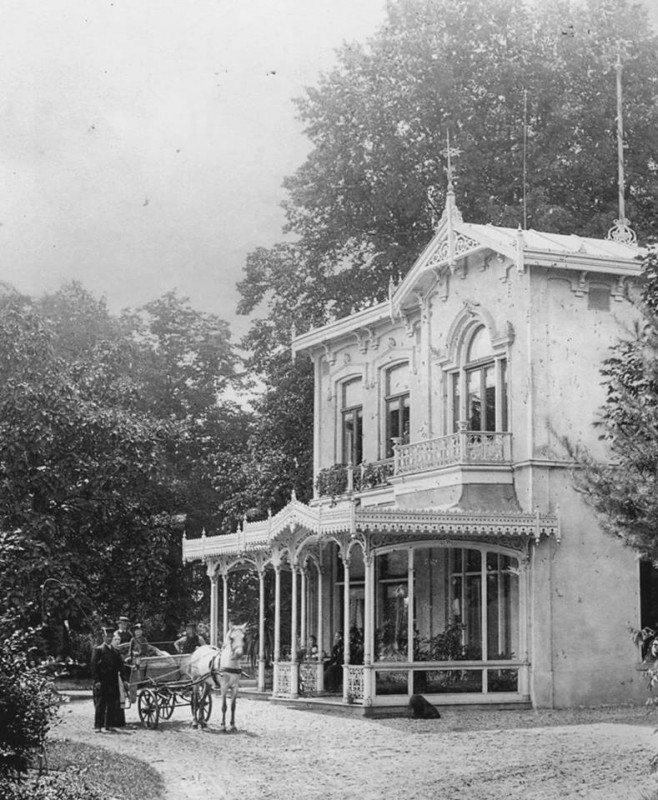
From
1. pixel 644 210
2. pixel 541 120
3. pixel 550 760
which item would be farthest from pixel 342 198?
pixel 550 760

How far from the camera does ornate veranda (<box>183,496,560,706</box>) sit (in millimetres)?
23391

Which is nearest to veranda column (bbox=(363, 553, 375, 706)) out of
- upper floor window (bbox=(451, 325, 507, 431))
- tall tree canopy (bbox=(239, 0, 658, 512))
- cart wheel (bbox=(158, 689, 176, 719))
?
cart wheel (bbox=(158, 689, 176, 719))

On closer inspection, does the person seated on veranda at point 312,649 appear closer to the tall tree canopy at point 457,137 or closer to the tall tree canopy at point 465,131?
the tall tree canopy at point 457,137

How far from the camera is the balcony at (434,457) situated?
25375mm

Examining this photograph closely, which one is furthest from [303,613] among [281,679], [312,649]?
[281,679]

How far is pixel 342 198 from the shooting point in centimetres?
3928

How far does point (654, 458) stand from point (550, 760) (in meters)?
5.44

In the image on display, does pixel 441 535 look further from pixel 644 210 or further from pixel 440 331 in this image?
pixel 644 210

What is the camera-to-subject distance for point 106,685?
808 inches

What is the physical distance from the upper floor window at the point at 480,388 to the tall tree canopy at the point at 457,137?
938 cm

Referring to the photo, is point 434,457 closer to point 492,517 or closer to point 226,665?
point 492,517

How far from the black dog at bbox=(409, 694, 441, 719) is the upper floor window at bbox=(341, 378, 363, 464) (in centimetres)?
990

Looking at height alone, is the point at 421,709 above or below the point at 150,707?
below

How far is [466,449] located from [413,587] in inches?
112
